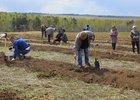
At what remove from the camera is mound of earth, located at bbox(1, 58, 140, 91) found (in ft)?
49.1

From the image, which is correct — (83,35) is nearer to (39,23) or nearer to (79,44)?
(79,44)

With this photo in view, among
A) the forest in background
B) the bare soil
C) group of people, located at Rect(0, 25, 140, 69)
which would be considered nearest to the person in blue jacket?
group of people, located at Rect(0, 25, 140, 69)

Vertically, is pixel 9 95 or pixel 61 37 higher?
pixel 61 37

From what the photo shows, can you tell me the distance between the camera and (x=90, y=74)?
16.4 metres

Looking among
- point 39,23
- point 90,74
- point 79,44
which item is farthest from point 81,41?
point 39,23

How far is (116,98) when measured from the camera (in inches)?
497

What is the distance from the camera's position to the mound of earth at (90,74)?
15.0m

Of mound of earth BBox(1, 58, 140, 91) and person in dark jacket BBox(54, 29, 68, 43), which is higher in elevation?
person in dark jacket BBox(54, 29, 68, 43)

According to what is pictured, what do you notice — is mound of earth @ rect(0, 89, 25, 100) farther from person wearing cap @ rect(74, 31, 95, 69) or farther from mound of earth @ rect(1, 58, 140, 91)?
person wearing cap @ rect(74, 31, 95, 69)

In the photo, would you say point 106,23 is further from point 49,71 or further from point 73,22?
point 49,71

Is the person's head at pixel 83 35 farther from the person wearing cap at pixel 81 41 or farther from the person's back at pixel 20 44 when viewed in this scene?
the person's back at pixel 20 44

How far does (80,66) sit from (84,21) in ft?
253

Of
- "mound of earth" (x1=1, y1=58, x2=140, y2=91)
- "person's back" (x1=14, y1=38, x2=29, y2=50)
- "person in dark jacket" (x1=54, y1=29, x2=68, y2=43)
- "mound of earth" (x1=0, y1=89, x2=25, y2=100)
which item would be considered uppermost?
"person's back" (x1=14, y1=38, x2=29, y2=50)

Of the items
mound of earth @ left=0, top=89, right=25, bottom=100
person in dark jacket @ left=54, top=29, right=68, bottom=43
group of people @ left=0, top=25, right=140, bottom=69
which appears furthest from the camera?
person in dark jacket @ left=54, top=29, right=68, bottom=43
